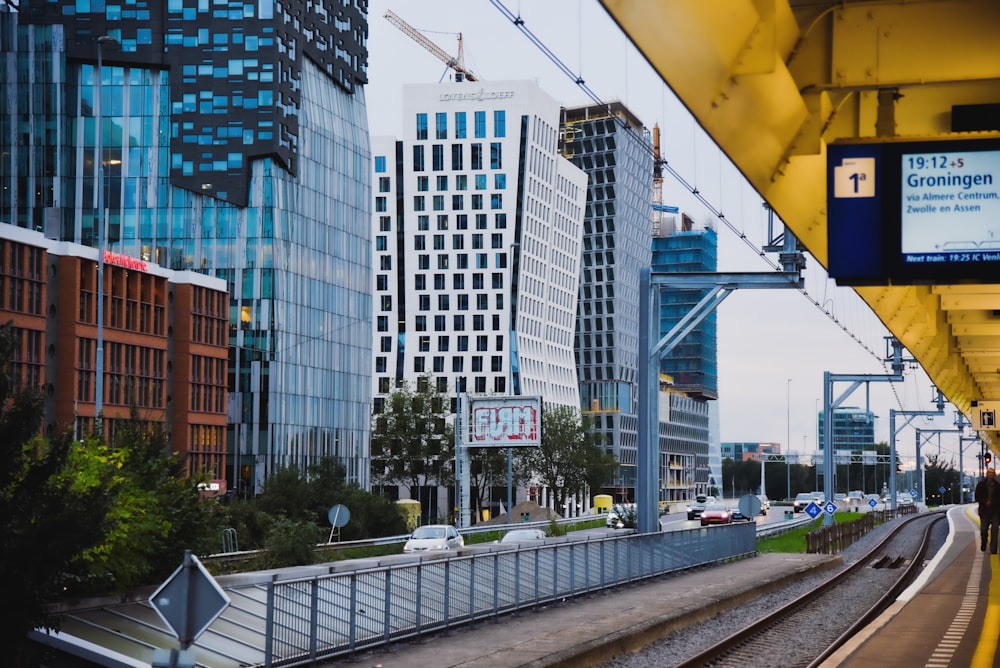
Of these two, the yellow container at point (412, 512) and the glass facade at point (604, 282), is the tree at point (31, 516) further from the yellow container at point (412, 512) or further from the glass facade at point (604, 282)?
the glass facade at point (604, 282)

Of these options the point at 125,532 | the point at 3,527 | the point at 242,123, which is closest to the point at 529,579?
the point at 125,532

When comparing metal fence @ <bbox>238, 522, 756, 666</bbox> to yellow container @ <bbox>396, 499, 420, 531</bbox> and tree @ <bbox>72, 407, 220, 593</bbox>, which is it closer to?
tree @ <bbox>72, 407, 220, 593</bbox>

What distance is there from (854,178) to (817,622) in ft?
53.9

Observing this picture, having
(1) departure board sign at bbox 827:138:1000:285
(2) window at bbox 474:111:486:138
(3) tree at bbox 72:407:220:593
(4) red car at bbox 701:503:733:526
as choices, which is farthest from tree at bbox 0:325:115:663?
(2) window at bbox 474:111:486:138

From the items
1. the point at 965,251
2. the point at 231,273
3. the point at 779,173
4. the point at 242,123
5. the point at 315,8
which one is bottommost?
the point at 965,251

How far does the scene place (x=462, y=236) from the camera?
524 ft

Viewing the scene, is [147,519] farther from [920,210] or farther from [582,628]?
[920,210]

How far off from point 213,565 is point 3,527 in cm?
1282

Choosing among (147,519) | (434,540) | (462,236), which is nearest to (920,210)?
(147,519)

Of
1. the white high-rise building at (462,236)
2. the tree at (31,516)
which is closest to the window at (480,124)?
the white high-rise building at (462,236)

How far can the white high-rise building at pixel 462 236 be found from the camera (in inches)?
6220

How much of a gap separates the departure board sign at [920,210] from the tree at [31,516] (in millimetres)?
9591

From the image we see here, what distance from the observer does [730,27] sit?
10.4 metres

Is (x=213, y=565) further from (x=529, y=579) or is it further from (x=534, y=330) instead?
(x=534, y=330)
